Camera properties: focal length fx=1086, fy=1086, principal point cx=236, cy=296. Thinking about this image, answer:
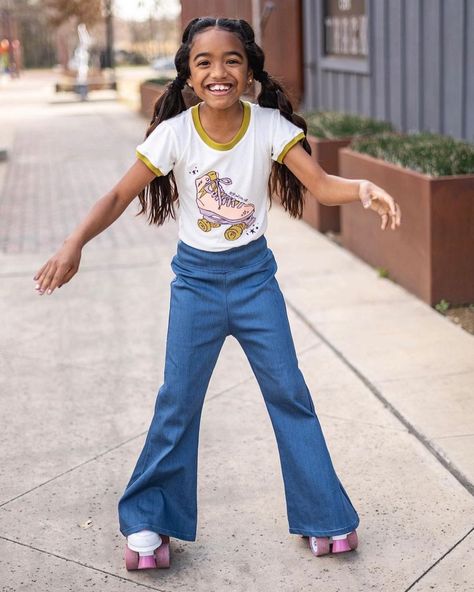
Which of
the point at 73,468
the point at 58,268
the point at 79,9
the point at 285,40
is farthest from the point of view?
the point at 79,9

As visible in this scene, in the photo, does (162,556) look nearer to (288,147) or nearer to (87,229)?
(87,229)

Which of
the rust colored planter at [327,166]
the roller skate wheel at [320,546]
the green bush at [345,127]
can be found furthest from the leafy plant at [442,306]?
the roller skate wheel at [320,546]

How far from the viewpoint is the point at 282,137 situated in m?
3.37

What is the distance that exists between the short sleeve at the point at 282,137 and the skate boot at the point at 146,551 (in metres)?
1.28

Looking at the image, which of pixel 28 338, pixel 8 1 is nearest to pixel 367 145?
pixel 28 338

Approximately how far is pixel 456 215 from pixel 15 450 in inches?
129

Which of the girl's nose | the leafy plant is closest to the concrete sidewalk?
the leafy plant

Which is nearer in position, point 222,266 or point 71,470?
point 222,266

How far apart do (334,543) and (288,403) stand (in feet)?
1.68

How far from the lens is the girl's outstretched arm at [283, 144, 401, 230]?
3182mm

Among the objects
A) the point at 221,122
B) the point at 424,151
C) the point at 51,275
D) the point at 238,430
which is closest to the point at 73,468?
the point at 238,430

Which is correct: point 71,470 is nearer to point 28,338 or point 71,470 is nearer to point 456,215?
point 28,338

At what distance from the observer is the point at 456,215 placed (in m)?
6.70

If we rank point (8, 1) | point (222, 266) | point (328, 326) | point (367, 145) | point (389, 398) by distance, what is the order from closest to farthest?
point (222, 266)
point (389, 398)
point (328, 326)
point (367, 145)
point (8, 1)
